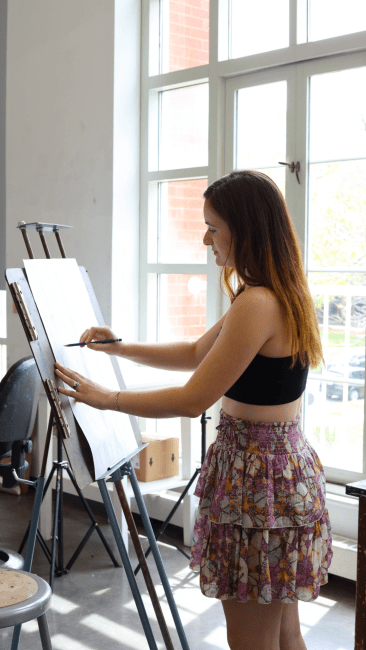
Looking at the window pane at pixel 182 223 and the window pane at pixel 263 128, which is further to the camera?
the window pane at pixel 182 223

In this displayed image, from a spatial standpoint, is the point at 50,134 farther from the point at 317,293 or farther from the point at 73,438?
the point at 73,438

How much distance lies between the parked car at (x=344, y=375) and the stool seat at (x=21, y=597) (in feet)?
6.19

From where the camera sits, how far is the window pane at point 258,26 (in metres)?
3.19

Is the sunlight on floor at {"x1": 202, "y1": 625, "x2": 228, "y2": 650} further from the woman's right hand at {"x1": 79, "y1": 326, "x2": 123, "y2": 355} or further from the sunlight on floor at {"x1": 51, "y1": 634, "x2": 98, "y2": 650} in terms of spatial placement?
the woman's right hand at {"x1": 79, "y1": 326, "x2": 123, "y2": 355}

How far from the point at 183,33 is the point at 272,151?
0.97 meters

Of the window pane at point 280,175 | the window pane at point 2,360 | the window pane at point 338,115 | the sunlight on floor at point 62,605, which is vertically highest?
the window pane at point 338,115

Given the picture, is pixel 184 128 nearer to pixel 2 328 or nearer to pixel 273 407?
pixel 2 328

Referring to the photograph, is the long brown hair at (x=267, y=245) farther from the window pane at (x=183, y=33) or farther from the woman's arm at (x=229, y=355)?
the window pane at (x=183, y=33)

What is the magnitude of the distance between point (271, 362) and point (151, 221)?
8.27 ft

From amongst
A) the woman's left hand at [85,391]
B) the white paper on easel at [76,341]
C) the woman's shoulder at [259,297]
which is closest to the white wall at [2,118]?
the white paper on easel at [76,341]

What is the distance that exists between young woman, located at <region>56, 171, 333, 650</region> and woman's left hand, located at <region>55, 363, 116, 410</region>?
4cm

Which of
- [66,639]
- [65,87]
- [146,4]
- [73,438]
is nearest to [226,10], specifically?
[146,4]

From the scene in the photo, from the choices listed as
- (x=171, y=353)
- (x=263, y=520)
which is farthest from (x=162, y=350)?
(x=263, y=520)

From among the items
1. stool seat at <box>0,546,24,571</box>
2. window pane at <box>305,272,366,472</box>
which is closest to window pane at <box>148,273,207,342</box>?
window pane at <box>305,272,366,472</box>
